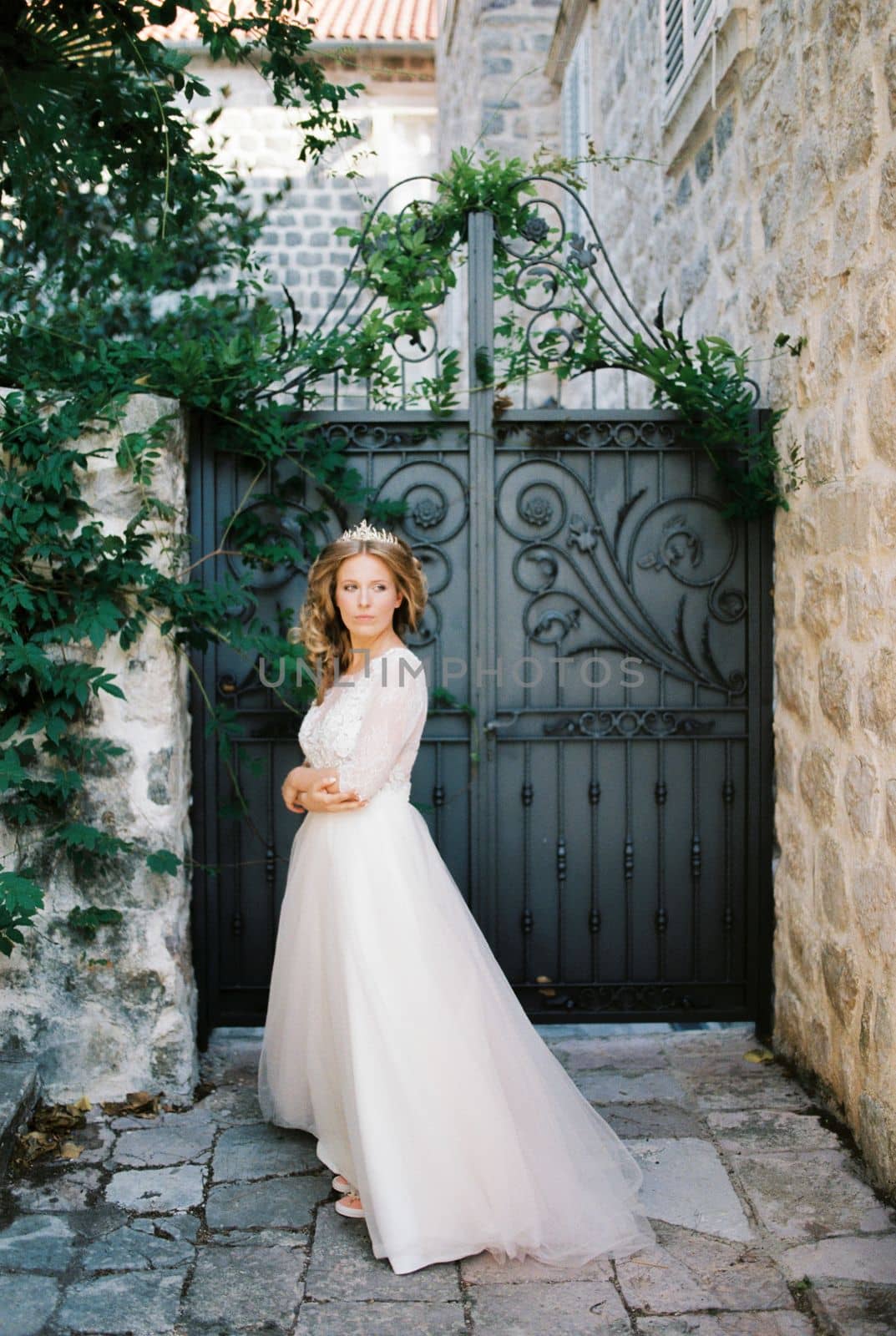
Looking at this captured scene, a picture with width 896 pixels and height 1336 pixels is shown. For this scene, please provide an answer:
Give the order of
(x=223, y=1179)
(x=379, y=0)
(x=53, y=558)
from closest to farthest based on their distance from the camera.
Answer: (x=223, y=1179), (x=53, y=558), (x=379, y=0)

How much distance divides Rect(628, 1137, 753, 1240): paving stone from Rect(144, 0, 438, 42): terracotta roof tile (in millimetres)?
11271

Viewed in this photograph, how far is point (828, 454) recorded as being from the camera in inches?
131

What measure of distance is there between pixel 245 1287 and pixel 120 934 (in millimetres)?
1205

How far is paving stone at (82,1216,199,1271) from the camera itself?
2.62 meters

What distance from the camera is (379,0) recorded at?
42.5 ft

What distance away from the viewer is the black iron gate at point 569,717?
154 inches

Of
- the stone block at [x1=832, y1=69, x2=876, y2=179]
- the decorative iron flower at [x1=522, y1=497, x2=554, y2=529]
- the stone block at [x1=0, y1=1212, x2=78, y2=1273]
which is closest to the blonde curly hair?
the decorative iron flower at [x1=522, y1=497, x2=554, y2=529]

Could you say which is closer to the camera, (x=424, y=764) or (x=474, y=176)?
(x=474, y=176)

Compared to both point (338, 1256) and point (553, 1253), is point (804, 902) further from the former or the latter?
point (338, 1256)

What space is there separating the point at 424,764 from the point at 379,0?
11.9m

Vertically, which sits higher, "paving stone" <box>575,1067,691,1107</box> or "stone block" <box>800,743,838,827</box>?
"stone block" <box>800,743,838,827</box>

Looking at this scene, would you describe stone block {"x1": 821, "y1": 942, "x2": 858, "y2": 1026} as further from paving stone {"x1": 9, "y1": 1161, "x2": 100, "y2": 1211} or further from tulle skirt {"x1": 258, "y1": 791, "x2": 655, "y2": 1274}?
paving stone {"x1": 9, "y1": 1161, "x2": 100, "y2": 1211}

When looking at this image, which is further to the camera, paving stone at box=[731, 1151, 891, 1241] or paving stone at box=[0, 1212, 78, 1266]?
paving stone at box=[731, 1151, 891, 1241]

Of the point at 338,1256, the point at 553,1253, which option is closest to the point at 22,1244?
the point at 338,1256
